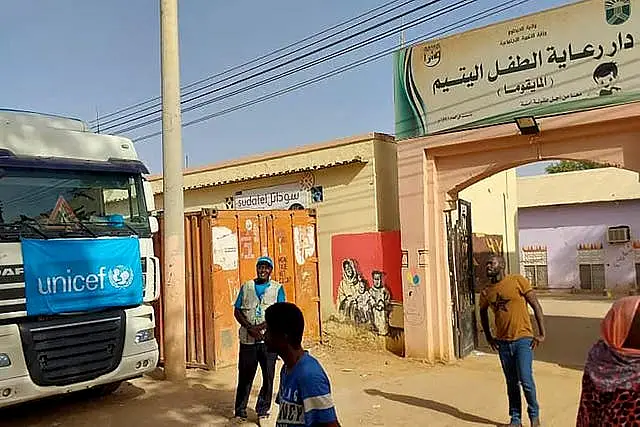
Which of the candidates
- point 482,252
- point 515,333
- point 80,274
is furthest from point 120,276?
point 482,252

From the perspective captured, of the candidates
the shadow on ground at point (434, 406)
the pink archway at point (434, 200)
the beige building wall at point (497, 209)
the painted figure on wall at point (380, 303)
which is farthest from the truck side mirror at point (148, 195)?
the beige building wall at point (497, 209)

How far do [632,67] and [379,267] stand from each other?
17.2ft

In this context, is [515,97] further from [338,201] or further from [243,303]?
[243,303]

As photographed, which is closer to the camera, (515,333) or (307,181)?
(515,333)

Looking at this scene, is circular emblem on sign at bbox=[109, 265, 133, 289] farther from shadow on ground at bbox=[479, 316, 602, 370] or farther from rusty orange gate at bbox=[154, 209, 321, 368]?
shadow on ground at bbox=[479, 316, 602, 370]

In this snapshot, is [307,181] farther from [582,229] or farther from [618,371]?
[582,229]

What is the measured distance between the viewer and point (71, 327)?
7.72 m

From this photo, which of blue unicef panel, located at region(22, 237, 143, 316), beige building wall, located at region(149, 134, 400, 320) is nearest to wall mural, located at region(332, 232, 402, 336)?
beige building wall, located at region(149, 134, 400, 320)

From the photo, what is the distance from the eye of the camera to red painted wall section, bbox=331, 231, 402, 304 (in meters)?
11.6

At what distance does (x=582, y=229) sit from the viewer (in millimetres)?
27938

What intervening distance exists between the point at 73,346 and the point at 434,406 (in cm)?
437

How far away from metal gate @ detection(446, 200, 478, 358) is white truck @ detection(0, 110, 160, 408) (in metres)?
4.96

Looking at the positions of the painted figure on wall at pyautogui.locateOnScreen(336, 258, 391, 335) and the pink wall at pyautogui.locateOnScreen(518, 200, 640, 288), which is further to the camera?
Result: the pink wall at pyautogui.locateOnScreen(518, 200, 640, 288)

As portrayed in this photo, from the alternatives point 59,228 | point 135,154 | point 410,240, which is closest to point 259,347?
point 59,228
